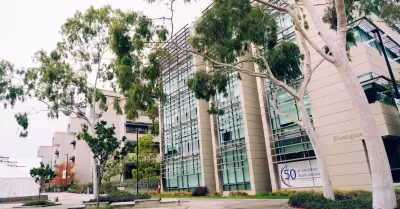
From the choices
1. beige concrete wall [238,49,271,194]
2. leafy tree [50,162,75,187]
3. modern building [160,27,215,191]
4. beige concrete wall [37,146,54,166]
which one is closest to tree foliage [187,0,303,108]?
beige concrete wall [238,49,271,194]

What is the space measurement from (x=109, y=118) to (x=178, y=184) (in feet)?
96.8

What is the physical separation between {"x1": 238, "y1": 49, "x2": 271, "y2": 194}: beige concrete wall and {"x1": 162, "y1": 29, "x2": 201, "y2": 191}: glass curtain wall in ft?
27.6

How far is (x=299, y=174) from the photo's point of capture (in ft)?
73.3

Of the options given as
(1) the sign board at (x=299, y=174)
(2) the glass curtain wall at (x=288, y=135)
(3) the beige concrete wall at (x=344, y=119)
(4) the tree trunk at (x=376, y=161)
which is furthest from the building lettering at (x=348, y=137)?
(4) the tree trunk at (x=376, y=161)

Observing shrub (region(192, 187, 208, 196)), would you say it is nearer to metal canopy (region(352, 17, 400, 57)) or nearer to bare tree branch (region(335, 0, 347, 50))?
metal canopy (region(352, 17, 400, 57))

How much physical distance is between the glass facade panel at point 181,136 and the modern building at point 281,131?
13cm

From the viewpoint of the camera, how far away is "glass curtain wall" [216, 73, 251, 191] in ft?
88.1

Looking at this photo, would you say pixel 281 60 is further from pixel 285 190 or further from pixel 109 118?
pixel 109 118

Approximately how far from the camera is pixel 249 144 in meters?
25.9

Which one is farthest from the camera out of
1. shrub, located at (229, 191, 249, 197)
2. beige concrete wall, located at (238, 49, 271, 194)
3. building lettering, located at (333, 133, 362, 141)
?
beige concrete wall, located at (238, 49, 271, 194)

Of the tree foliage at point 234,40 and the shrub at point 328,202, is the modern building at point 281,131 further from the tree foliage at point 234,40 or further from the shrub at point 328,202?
the shrub at point 328,202

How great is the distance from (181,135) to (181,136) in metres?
0.13

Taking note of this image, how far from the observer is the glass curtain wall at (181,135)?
33.7m

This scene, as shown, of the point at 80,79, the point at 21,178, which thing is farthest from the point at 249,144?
the point at 21,178
